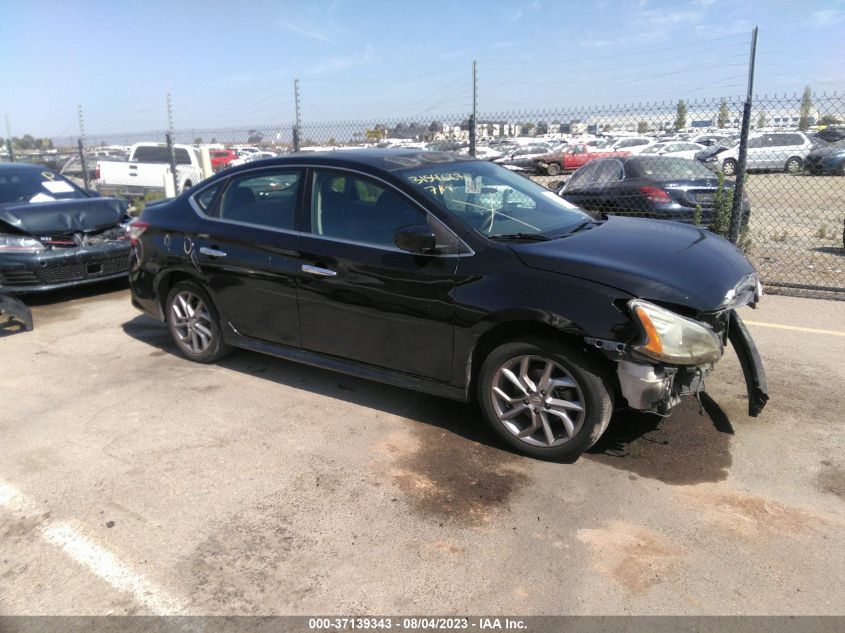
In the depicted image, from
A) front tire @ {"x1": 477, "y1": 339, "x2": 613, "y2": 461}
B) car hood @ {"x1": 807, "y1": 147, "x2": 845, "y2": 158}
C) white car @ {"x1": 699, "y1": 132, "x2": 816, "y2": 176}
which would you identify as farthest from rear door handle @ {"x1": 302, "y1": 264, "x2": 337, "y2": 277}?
white car @ {"x1": 699, "y1": 132, "x2": 816, "y2": 176}

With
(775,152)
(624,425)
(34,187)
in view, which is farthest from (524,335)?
(775,152)

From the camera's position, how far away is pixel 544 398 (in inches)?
140

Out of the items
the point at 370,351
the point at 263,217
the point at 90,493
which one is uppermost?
the point at 263,217

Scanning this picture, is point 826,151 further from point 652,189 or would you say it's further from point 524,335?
point 524,335

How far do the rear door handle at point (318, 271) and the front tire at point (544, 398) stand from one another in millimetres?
1207

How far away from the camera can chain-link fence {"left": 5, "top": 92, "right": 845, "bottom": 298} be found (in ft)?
28.0

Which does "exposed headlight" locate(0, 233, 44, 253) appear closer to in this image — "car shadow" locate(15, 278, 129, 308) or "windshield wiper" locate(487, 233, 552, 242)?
"car shadow" locate(15, 278, 129, 308)

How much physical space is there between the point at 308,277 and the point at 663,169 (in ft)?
24.2

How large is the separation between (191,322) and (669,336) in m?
3.75

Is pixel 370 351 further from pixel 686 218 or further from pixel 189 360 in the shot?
pixel 686 218

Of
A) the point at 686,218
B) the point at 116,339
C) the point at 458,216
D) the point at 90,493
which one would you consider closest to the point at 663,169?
the point at 686,218

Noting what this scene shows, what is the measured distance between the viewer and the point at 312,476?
360cm

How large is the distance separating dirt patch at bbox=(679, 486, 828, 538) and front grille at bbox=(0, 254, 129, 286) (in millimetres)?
6730

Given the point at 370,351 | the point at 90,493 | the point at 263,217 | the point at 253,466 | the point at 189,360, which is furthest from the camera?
the point at 189,360
